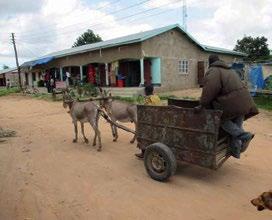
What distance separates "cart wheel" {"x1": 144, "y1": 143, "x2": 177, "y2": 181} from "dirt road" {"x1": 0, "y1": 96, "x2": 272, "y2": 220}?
15cm

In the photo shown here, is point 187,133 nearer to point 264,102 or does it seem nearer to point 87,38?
point 264,102

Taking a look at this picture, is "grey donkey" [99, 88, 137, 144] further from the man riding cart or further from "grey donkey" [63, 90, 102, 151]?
the man riding cart

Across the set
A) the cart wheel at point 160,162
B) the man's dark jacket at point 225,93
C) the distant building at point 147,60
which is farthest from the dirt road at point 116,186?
the distant building at point 147,60

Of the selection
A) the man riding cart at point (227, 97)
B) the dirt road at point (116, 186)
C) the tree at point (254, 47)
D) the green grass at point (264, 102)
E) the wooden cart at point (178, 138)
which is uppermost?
the tree at point (254, 47)

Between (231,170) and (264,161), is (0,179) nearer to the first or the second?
(231,170)

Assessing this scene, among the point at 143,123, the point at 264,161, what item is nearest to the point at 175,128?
Result: the point at 143,123

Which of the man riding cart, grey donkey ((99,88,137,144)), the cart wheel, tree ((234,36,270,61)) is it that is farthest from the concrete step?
tree ((234,36,270,61))

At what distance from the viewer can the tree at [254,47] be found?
38.9 metres

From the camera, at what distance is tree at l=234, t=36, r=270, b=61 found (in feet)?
128

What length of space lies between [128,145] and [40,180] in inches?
116

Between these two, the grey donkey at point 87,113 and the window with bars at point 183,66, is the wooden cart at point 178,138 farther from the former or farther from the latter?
the window with bars at point 183,66

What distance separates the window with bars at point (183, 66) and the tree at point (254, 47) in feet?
51.5

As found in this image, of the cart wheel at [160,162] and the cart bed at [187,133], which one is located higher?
the cart bed at [187,133]

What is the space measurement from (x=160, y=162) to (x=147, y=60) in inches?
694
